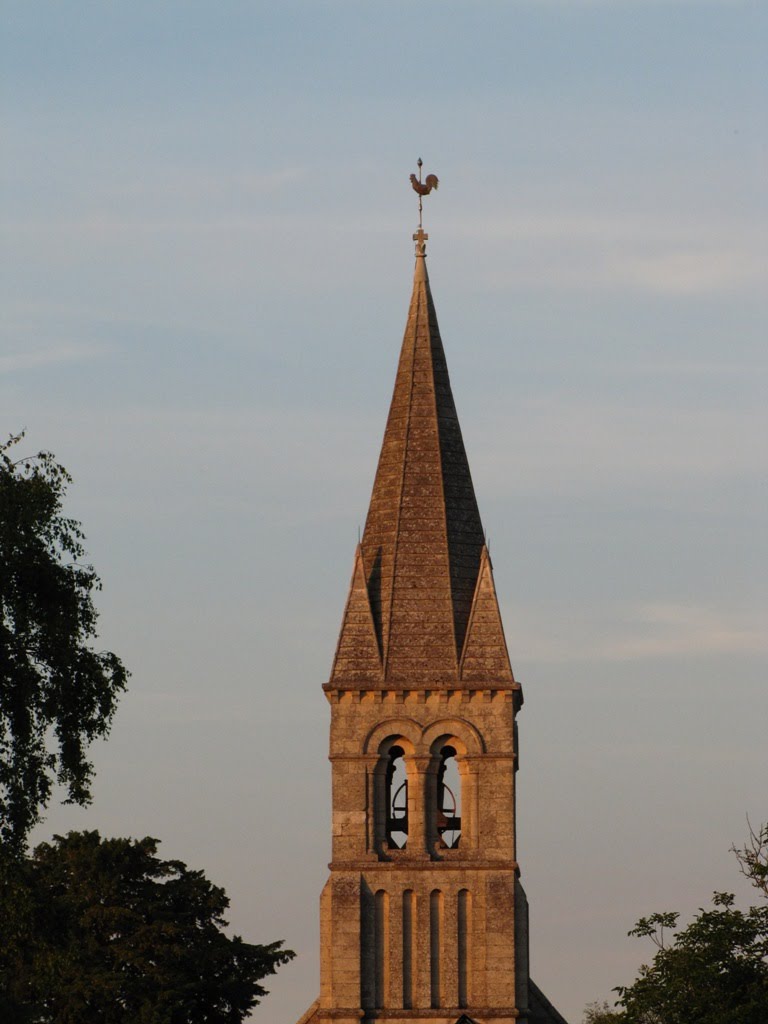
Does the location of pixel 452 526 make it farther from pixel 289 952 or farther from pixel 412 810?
pixel 289 952

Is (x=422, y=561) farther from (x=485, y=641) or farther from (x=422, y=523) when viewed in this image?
(x=485, y=641)

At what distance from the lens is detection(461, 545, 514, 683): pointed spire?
58062 millimetres

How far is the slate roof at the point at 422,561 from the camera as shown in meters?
58.3

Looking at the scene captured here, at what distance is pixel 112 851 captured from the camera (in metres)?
68.6

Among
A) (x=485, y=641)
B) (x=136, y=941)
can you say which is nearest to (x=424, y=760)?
(x=485, y=641)

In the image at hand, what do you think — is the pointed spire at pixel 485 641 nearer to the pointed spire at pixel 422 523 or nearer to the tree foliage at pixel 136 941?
the pointed spire at pixel 422 523

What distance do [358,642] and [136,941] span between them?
12.4 m

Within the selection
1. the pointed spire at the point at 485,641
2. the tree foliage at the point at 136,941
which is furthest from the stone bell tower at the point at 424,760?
the tree foliage at the point at 136,941

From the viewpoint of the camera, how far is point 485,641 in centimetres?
5838

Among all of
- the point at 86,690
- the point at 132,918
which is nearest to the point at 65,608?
the point at 86,690

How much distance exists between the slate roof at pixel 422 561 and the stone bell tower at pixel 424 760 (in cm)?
4

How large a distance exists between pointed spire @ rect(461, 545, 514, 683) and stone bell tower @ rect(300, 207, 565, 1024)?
0.10 ft

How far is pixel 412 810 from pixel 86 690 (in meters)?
18.7

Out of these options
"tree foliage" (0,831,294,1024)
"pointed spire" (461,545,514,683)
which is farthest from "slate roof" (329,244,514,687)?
"tree foliage" (0,831,294,1024)
